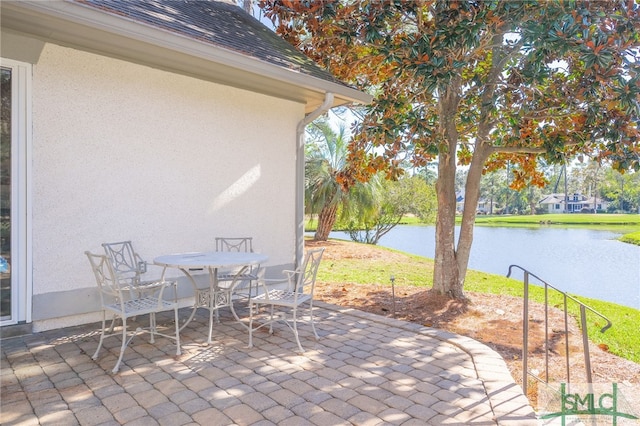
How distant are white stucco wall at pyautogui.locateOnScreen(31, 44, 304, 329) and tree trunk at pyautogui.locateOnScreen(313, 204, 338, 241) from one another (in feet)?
23.7

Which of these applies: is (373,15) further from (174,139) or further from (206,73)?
(174,139)

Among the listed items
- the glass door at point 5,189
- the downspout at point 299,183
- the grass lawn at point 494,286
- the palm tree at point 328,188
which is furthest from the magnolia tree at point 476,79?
A: the palm tree at point 328,188

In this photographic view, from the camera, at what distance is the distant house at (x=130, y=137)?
3.98 meters

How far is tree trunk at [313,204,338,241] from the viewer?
537 inches

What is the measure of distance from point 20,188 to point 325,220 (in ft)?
34.1

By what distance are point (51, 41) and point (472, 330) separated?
589cm

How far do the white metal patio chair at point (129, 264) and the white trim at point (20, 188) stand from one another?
0.75 metres

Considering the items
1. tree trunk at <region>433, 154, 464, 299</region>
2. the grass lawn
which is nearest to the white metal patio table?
tree trunk at <region>433, 154, 464, 299</region>

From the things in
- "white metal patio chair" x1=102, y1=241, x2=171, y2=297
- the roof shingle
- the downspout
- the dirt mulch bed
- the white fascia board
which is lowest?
the dirt mulch bed

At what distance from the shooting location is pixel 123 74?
468cm

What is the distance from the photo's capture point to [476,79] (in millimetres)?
6312

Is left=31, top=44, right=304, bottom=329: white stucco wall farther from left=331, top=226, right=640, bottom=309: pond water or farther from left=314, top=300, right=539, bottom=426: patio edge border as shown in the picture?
left=331, top=226, right=640, bottom=309: pond water

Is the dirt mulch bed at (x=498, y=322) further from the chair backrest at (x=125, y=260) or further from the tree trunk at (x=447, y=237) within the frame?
the chair backrest at (x=125, y=260)

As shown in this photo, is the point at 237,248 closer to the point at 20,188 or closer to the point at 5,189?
the point at 20,188
